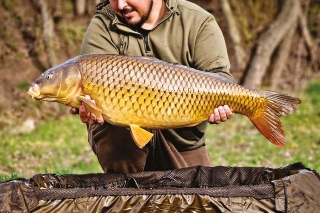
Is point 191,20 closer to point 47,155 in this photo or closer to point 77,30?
point 47,155

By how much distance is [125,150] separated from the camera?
2.98 m

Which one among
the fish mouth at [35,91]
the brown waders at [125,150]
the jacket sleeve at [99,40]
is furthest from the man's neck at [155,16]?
the fish mouth at [35,91]

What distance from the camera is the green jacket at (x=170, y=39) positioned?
10.1 feet

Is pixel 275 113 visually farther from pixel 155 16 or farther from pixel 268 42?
pixel 268 42

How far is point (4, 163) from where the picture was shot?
512 cm

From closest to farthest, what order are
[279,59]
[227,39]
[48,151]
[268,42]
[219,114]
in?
[219,114] < [48,151] < [268,42] < [279,59] < [227,39]

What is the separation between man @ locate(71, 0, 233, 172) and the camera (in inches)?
118

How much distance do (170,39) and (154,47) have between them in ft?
0.28

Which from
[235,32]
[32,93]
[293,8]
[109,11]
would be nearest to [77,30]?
[235,32]

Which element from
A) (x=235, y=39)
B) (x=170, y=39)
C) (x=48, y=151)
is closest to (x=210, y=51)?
(x=170, y=39)

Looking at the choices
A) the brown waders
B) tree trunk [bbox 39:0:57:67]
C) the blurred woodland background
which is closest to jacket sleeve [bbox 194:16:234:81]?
the brown waders

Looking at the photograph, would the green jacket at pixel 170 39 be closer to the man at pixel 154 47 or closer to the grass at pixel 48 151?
the man at pixel 154 47

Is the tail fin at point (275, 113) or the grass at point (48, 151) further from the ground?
the tail fin at point (275, 113)

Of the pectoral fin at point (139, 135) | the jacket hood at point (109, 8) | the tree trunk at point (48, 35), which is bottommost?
the tree trunk at point (48, 35)
